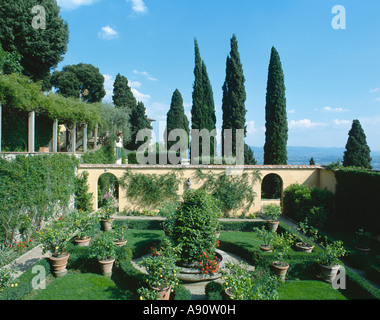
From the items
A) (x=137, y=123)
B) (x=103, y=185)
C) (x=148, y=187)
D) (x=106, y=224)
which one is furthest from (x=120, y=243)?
(x=137, y=123)

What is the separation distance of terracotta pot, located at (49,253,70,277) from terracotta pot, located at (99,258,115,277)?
1029mm

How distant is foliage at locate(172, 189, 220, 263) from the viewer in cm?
632

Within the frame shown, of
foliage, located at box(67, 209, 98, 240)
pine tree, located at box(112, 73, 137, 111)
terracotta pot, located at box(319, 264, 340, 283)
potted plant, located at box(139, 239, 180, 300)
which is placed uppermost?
pine tree, located at box(112, 73, 137, 111)

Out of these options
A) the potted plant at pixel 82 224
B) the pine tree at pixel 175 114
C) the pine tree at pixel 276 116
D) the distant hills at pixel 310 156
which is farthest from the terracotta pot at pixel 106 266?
the pine tree at pixel 175 114

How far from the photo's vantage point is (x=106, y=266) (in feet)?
21.1

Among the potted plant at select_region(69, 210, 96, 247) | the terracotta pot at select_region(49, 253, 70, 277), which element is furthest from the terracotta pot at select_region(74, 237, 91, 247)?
the terracotta pot at select_region(49, 253, 70, 277)

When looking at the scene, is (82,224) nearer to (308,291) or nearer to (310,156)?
(308,291)

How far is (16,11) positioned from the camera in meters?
14.9

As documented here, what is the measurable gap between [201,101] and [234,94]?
→ 292 cm

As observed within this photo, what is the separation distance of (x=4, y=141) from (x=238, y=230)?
40.5 feet

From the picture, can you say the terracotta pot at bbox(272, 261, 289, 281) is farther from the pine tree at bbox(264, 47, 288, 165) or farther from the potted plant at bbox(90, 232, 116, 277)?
the pine tree at bbox(264, 47, 288, 165)

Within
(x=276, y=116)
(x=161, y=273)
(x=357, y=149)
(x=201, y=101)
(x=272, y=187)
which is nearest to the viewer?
(x=161, y=273)

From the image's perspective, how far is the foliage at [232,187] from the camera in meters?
12.9
